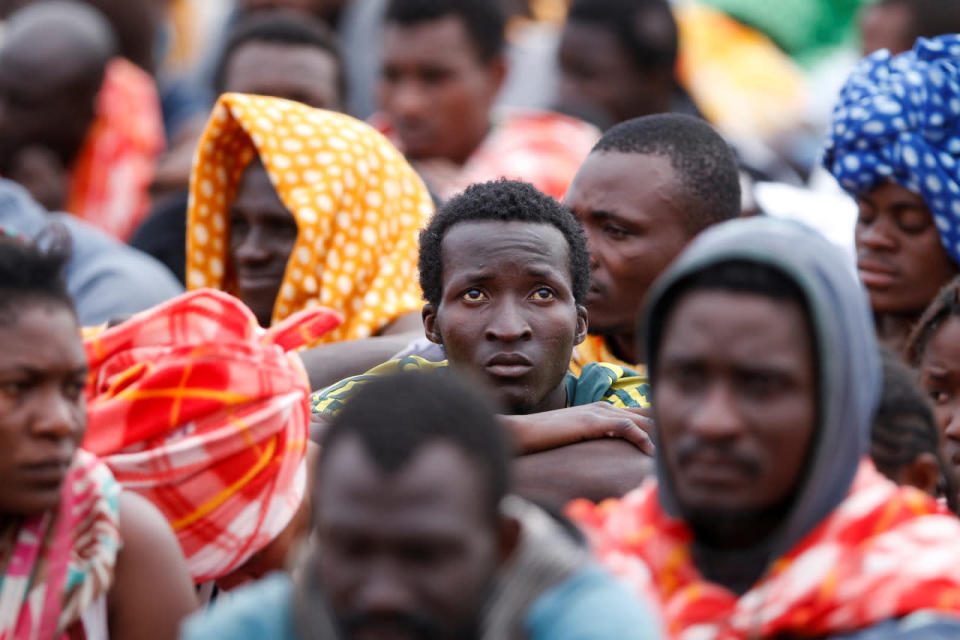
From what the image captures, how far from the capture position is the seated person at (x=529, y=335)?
3.79m

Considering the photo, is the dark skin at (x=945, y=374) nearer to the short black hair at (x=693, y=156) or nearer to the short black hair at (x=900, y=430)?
the short black hair at (x=900, y=430)

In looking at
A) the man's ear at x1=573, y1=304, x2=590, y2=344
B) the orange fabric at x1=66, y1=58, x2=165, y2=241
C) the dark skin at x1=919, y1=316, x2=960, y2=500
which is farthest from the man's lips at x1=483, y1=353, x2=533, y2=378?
the orange fabric at x1=66, y1=58, x2=165, y2=241

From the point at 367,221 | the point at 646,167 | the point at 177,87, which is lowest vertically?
the point at 177,87

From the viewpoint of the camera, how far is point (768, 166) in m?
7.75

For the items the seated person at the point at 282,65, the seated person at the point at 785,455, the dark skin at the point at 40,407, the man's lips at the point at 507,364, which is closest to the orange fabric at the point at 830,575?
the seated person at the point at 785,455

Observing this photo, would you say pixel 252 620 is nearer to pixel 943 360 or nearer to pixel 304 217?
pixel 943 360

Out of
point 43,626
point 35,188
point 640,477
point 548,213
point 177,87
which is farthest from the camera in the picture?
point 177,87

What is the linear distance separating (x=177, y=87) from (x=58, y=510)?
6.64 meters

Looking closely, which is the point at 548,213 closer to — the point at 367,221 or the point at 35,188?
the point at 367,221

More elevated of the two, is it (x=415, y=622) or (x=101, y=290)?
(x=415, y=622)

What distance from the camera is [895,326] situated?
492 centimetres

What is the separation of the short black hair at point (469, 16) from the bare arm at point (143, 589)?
14.9 feet

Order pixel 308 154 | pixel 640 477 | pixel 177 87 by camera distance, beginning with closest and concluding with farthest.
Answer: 1. pixel 640 477
2. pixel 308 154
3. pixel 177 87

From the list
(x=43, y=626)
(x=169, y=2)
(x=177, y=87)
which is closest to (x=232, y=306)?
(x=43, y=626)
